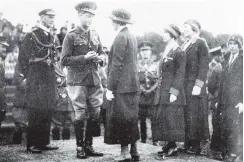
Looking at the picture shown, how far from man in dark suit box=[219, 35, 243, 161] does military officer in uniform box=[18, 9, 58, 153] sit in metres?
2.36

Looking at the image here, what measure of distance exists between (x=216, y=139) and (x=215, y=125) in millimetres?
194

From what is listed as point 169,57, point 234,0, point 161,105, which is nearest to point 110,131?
→ point 161,105

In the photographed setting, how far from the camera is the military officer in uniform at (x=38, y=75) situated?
5.32 meters

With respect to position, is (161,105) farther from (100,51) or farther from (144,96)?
(144,96)

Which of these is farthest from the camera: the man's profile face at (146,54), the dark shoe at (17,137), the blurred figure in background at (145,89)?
the man's profile face at (146,54)

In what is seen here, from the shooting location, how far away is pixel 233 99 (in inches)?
201

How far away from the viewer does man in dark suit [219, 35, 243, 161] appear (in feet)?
16.6

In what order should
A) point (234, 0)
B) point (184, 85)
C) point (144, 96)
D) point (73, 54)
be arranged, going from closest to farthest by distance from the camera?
point (234, 0)
point (73, 54)
point (184, 85)
point (144, 96)

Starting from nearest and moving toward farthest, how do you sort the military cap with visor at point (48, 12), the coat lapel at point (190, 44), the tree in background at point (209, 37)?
1. the military cap with visor at point (48, 12)
2. the coat lapel at point (190, 44)
3. the tree in background at point (209, 37)

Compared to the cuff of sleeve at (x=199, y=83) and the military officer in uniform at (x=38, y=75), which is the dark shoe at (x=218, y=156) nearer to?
the cuff of sleeve at (x=199, y=83)

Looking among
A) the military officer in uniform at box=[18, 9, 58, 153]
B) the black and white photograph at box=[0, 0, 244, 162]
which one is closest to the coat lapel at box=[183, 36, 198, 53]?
the black and white photograph at box=[0, 0, 244, 162]

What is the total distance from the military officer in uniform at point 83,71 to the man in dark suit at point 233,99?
5.45 ft

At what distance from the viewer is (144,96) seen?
686cm

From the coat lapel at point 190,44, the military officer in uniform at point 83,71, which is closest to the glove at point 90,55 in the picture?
the military officer in uniform at point 83,71
